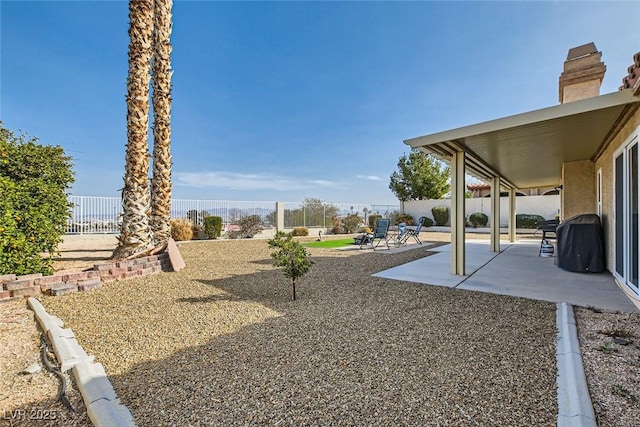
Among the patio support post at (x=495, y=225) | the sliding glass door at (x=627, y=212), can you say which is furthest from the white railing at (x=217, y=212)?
the patio support post at (x=495, y=225)

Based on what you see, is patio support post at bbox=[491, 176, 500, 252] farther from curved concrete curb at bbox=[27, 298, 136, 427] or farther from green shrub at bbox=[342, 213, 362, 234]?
curved concrete curb at bbox=[27, 298, 136, 427]

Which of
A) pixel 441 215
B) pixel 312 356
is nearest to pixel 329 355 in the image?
pixel 312 356

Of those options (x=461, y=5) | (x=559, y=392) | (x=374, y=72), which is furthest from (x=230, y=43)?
(x=559, y=392)

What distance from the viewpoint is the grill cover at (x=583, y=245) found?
6.73m

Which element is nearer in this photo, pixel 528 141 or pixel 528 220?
pixel 528 141

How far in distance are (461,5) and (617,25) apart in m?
4.32

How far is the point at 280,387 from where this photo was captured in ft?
7.87

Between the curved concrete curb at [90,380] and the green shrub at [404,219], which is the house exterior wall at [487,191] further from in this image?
the curved concrete curb at [90,380]

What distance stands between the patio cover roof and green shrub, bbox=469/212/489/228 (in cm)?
1383

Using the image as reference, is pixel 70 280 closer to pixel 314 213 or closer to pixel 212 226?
pixel 212 226

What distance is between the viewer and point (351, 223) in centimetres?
2033

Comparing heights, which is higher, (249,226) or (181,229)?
(249,226)

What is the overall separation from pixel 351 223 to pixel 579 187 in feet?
41.8

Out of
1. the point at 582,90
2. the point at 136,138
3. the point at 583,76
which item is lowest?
the point at 136,138
